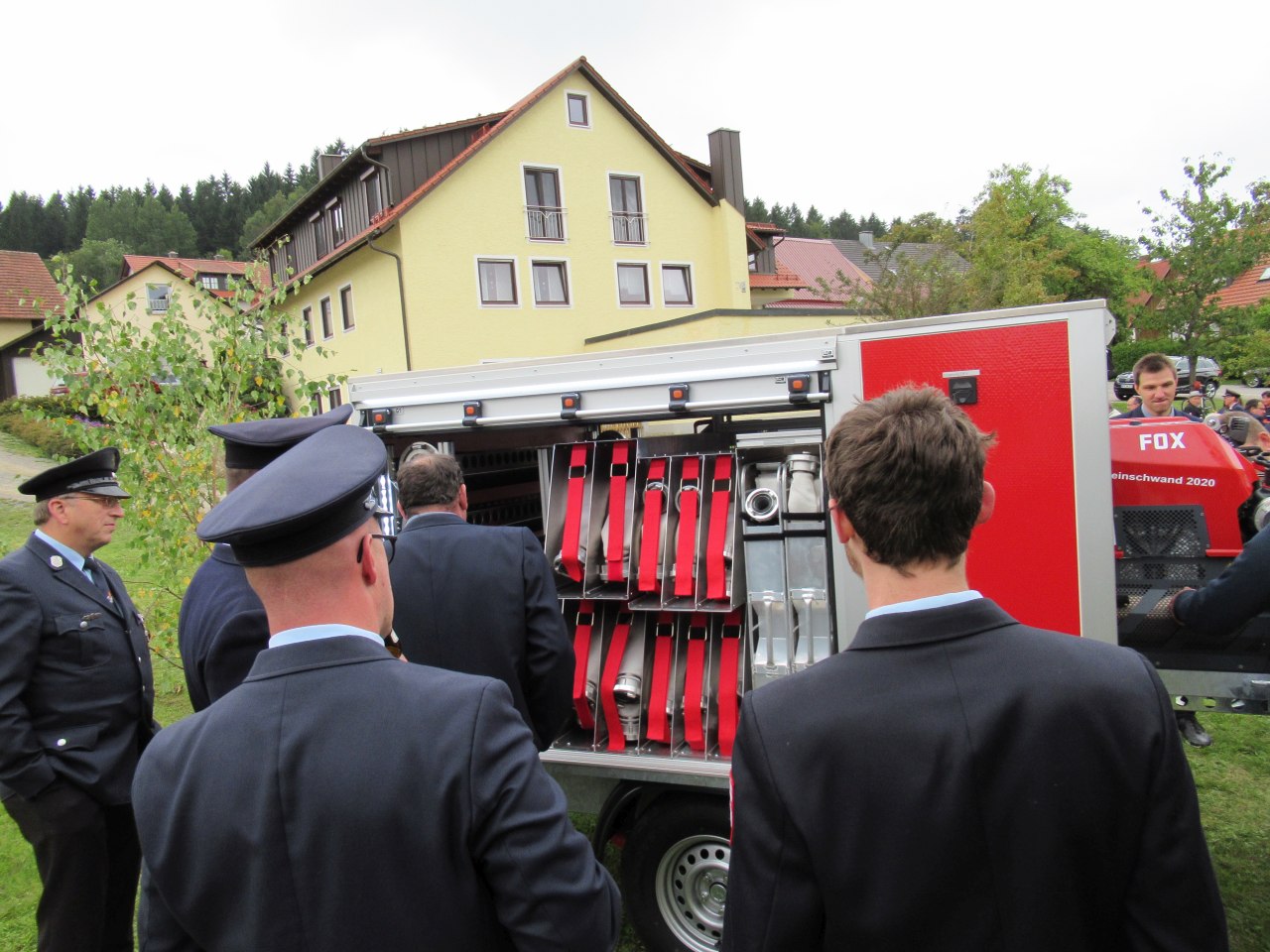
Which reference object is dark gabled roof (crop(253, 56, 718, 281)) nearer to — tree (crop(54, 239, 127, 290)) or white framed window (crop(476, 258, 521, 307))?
white framed window (crop(476, 258, 521, 307))

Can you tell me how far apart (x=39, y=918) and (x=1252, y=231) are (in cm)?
2595

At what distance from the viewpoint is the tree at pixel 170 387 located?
17.6ft

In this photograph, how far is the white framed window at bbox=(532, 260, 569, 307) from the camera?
89.9 feet

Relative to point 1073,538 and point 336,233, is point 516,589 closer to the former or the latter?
point 1073,538

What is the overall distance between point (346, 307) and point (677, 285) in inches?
460

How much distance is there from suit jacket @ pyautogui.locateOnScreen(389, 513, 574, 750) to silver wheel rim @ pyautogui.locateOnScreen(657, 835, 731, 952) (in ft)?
2.79

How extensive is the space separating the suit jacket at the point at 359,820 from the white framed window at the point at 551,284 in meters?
26.7

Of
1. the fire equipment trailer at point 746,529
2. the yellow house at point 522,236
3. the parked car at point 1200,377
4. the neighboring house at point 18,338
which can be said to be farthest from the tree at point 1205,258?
the neighboring house at point 18,338

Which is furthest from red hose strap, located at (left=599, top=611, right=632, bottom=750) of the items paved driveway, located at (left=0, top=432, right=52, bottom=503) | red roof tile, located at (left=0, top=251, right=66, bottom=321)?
red roof tile, located at (left=0, top=251, right=66, bottom=321)

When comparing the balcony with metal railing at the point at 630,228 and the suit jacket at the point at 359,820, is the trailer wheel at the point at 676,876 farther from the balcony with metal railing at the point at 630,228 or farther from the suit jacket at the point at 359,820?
the balcony with metal railing at the point at 630,228

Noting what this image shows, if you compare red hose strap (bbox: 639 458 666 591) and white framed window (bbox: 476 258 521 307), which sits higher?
white framed window (bbox: 476 258 521 307)

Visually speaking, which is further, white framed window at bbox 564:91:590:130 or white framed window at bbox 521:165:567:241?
white framed window at bbox 564:91:590:130

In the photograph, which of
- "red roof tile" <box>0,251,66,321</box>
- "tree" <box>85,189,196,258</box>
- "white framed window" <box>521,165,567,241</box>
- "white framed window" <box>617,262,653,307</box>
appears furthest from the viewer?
"tree" <box>85,189,196,258</box>

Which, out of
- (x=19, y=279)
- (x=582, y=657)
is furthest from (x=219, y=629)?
(x=19, y=279)
